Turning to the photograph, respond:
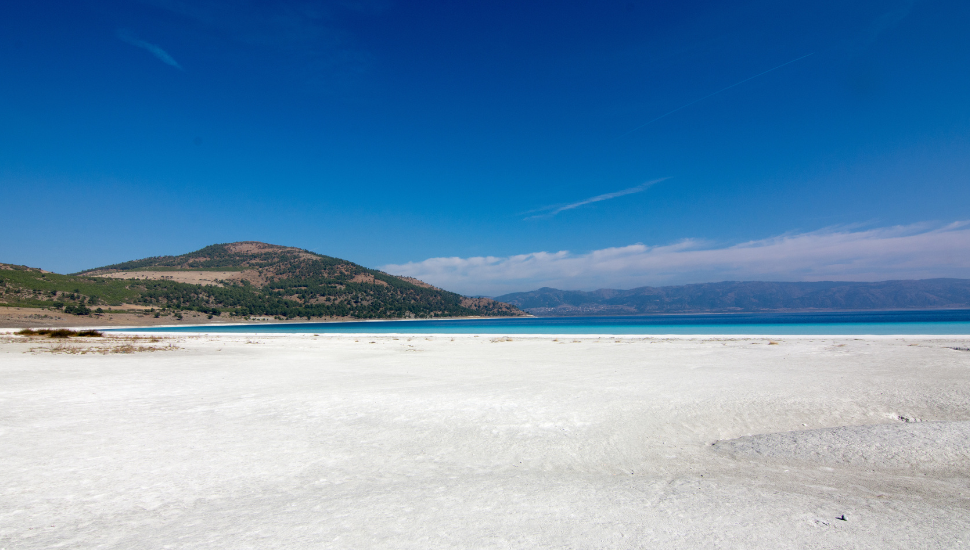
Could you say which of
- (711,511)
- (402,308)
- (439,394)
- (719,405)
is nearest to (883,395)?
(719,405)

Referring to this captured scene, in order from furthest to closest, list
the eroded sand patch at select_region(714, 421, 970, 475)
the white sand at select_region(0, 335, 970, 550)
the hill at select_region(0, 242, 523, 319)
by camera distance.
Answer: the hill at select_region(0, 242, 523, 319) < the eroded sand patch at select_region(714, 421, 970, 475) < the white sand at select_region(0, 335, 970, 550)

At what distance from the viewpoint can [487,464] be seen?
5684 mm

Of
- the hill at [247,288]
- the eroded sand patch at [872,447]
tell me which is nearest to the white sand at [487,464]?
the eroded sand patch at [872,447]

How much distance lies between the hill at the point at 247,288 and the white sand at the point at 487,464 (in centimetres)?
9346

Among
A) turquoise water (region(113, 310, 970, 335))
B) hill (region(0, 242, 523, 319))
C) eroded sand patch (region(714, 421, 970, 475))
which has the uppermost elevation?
hill (region(0, 242, 523, 319))

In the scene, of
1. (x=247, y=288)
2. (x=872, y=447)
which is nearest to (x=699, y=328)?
(x=872, y=447)

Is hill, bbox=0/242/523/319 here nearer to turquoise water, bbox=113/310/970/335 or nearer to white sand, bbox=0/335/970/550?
turquoise water, bbox=113/310/970/335

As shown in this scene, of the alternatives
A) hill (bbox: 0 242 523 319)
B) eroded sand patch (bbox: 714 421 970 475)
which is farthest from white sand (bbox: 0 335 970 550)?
hill (bbox: 0 242 523 319)

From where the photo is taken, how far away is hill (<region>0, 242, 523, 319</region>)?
86688 millimetres

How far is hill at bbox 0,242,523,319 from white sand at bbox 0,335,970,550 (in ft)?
307

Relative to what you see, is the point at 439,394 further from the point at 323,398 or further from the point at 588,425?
the point at 588,425

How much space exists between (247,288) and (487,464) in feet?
458

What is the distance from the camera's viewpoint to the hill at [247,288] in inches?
3413

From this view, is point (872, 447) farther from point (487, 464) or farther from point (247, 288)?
point (247, 288)
